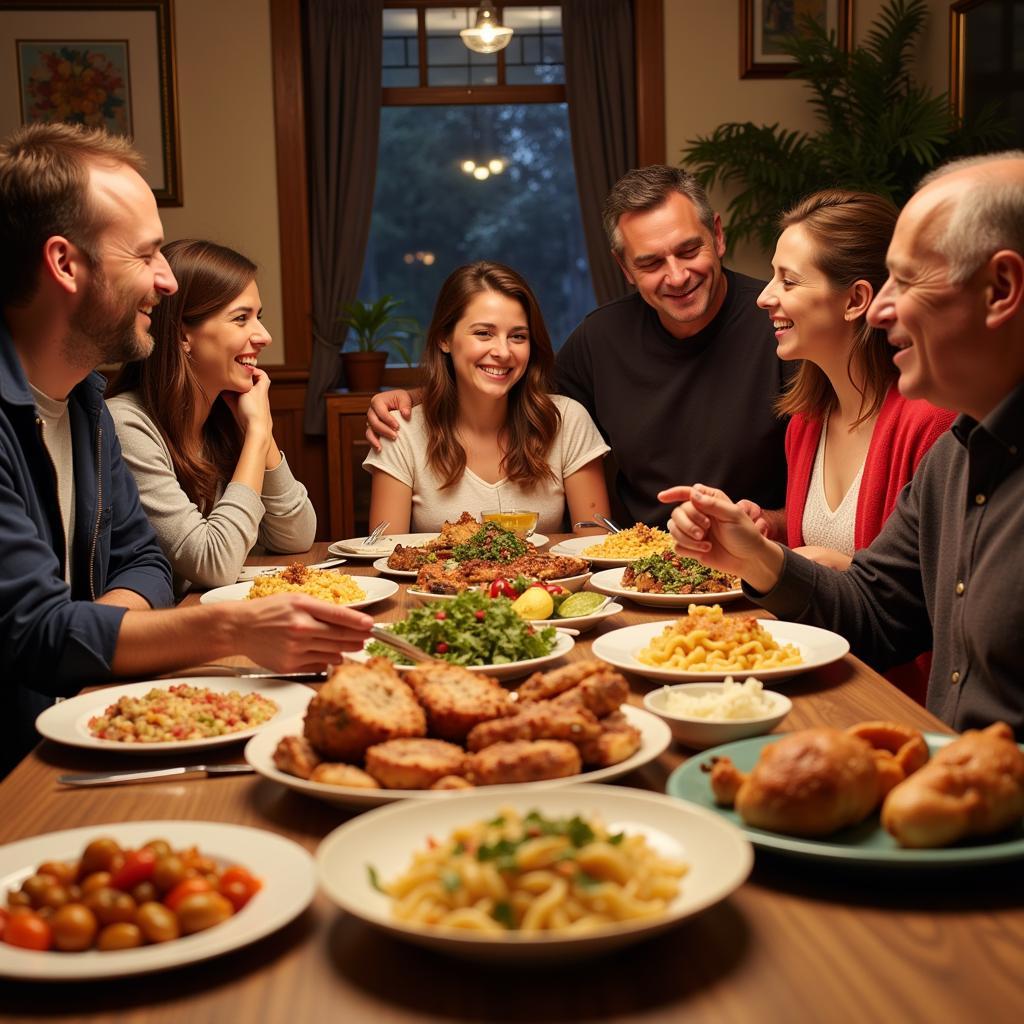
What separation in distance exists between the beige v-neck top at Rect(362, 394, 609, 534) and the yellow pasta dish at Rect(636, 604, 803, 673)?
201cm

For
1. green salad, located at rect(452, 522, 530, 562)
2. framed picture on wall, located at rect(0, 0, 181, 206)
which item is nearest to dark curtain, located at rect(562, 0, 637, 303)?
framed picture on wall, located at rect(0, 0, 181, 206)

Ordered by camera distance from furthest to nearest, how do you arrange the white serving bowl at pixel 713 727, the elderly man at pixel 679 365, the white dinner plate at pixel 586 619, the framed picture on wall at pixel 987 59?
the framed picture on wall at pixel 987 59
the elderly man at pixel 679 365
the white dinner plate at pixel 586 619
the white serving bowl at pixel 713 727

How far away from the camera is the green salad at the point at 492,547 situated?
105 inches

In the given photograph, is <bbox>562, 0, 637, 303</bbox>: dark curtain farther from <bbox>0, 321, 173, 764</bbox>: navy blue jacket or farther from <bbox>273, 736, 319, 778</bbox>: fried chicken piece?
<bbox>273, 736, 319, 778</bbox>: fried chicken piece

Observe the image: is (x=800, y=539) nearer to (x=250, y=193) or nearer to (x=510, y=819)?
(x=510, y=819)

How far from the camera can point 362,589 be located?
2.51 m

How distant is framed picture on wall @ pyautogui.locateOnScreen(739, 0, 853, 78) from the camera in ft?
21.3

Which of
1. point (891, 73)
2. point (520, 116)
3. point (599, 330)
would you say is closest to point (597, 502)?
point (599, 330)

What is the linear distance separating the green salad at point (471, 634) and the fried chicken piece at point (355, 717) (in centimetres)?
39

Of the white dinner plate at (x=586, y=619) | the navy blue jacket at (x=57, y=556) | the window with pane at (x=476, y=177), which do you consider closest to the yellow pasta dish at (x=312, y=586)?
the navy blue jacket at (x=57, y=556)

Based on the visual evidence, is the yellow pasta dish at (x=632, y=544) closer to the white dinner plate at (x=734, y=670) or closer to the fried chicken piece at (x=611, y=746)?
the white dinner plate at (x=734, y=670)

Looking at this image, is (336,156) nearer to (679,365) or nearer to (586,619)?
(679,365)

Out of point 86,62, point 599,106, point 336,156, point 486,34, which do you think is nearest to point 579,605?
point 486,34

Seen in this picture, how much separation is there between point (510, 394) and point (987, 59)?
3156 mm
